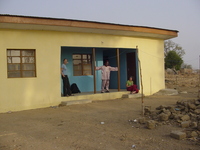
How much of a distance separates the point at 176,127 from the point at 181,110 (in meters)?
1.57

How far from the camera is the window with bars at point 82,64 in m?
12.6

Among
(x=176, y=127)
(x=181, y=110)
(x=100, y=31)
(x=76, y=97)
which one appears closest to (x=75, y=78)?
(x=76, y=97)

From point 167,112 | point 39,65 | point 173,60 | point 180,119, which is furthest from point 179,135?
point 173,60

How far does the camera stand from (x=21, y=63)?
9.22 m

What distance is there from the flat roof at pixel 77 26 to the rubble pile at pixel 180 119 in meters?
4.47

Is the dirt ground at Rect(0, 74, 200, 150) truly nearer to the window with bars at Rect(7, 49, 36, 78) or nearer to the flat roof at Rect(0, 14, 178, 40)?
the window with bars at Rect(7, 49, 36, 78)

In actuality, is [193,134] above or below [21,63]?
below

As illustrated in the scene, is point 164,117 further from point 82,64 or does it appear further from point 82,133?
point 82,64

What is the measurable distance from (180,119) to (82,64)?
7556 millimetres

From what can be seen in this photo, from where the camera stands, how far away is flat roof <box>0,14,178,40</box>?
8180mm

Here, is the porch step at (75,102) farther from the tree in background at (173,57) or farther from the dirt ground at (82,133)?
the tree in background at (173,57)

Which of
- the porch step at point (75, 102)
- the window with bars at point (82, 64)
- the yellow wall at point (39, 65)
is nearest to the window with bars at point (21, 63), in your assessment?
the yellow wall at point (39, 65)

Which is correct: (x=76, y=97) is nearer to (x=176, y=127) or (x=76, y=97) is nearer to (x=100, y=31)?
(x=100, y=31)

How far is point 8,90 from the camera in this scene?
342 inches
